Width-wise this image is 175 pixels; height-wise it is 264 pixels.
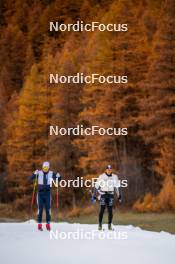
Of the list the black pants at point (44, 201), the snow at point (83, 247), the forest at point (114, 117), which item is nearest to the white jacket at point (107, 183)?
the snow at point (83, 247)

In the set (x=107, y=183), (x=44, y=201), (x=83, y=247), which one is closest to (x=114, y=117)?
(x=107, y=183)

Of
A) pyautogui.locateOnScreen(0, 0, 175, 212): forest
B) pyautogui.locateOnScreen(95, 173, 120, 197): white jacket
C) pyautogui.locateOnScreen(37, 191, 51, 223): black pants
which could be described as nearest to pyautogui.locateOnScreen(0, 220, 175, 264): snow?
pyautogui.locateOnScreen(37, 191, 51, 223): black pants

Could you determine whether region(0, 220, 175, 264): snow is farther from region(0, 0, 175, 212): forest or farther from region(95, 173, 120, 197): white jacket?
region(0, 0, 175, 212): forest

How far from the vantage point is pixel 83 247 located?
14648 mm

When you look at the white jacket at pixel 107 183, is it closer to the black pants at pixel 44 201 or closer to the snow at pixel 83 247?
the snow at pixel 83 247

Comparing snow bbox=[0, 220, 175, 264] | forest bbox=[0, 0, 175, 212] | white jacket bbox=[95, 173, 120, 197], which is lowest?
snow bbox=[0, 220, 175, 264]

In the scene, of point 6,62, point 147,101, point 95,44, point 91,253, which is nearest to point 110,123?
point 147,101

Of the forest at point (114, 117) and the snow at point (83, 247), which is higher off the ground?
the forest at point (114, 117)

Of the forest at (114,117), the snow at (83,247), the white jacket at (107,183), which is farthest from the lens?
the forest at (114,117)

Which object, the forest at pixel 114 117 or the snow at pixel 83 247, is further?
the forest at pixel 114 117

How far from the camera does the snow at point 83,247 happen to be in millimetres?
13234

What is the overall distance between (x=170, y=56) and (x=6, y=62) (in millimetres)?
50775

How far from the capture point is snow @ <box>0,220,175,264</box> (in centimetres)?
1323

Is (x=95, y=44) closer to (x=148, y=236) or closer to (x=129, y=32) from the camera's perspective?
(x=129, y=32)
